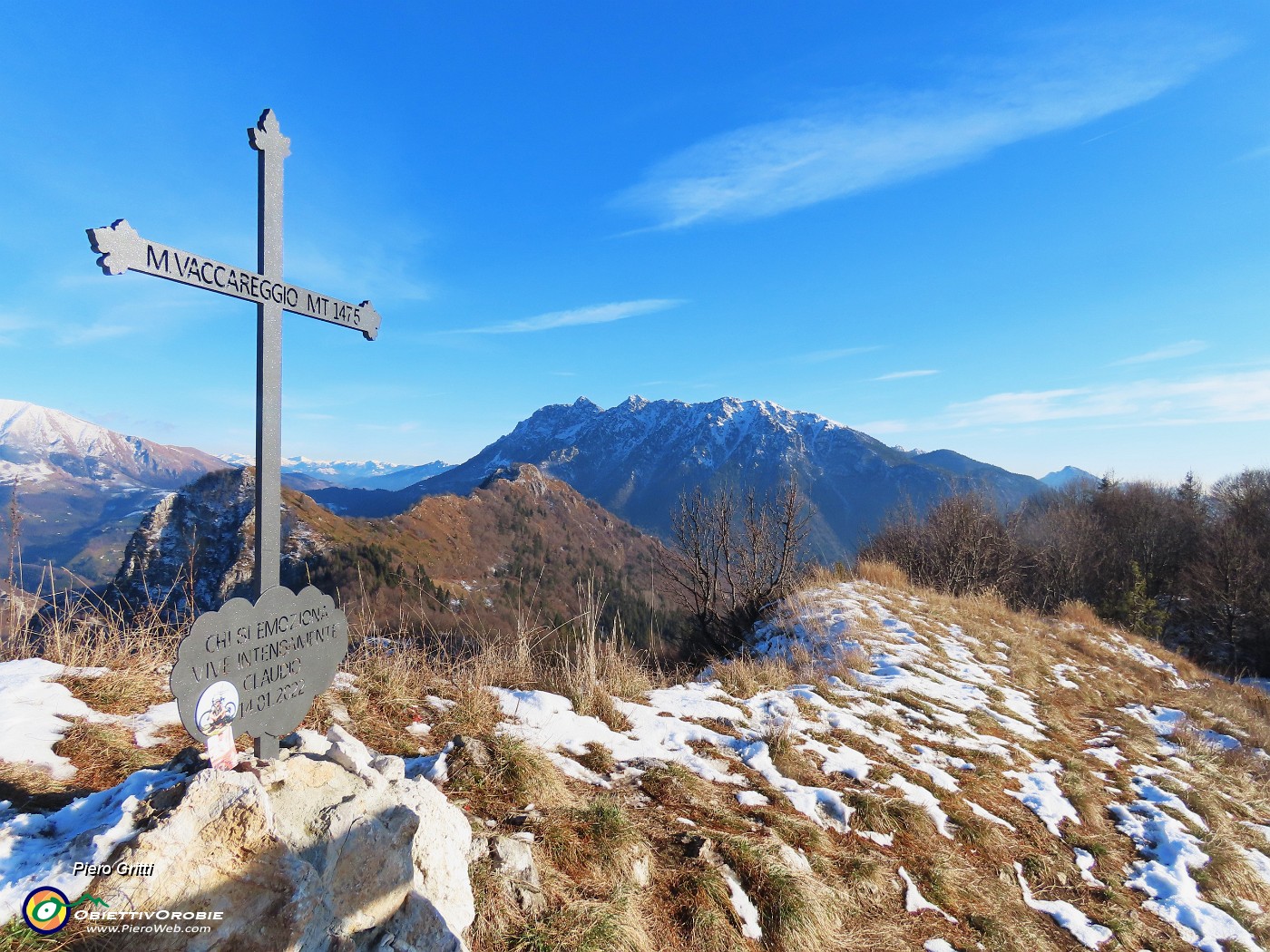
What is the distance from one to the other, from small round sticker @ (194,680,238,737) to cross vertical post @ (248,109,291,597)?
459mm

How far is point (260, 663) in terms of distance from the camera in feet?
8.83

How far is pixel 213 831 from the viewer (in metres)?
1.94

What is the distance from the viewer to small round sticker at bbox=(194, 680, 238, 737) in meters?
2.34

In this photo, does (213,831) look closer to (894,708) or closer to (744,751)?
(744,751)

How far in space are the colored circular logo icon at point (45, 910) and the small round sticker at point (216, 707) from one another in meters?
0.70

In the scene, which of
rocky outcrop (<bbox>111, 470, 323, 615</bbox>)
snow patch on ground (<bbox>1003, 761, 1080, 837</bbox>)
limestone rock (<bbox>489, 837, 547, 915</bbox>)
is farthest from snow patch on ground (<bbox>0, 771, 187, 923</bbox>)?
rocky outcrop (<bbox>111, 470, 323, 615</bbox>)

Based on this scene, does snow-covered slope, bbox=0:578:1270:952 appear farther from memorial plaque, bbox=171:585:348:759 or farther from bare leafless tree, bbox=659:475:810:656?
bare leafless tree, bbox=659:475:810:656

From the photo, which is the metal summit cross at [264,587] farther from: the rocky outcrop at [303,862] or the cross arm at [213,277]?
the rocky outcrop at [303,862]

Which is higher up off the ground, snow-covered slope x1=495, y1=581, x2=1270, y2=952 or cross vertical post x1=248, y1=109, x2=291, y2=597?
cross vertical post x1=248, y1=109, x2=291, y2=597

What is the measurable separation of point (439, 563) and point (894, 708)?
288ft

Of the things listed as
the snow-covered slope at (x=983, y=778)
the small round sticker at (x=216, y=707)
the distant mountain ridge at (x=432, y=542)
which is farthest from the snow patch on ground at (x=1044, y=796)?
the small round sticker at (x=216, y=707)

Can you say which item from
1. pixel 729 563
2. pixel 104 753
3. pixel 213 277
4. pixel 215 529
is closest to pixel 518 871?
pixel 104 753

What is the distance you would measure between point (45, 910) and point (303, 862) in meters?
0.67

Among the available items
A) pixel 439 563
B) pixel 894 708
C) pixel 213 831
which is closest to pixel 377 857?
pixel 213 831
